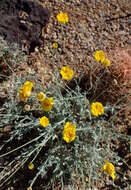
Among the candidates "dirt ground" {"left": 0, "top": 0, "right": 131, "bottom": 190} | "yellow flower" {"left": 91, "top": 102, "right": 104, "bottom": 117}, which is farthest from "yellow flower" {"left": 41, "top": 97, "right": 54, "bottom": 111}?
"dirt ground" {"left": 0, "top": 0, "right": 131, "bottom": 190}

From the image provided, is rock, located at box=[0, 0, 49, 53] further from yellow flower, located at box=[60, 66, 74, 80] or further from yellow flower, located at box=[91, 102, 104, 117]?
yellow flower, located at box=[91, 102, 104, 117]


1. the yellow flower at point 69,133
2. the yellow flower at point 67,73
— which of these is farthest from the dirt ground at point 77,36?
the yellow flower at point 69,133

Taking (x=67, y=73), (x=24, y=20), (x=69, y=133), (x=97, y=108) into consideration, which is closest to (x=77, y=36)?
(x=24, y=20)

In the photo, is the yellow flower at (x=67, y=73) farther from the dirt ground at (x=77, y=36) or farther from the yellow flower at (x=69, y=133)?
the dirt ground at (x=77, y=36)

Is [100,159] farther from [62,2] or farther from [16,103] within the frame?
[62,2]

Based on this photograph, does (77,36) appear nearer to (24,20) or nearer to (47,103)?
(24,20)

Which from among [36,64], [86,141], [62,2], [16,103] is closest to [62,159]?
[86,141]

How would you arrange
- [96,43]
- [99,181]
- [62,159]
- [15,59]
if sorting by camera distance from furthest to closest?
[96,43] → [15,59] → [99,181] → [62,159]

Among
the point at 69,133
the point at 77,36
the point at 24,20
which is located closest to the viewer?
the point at 69,133
